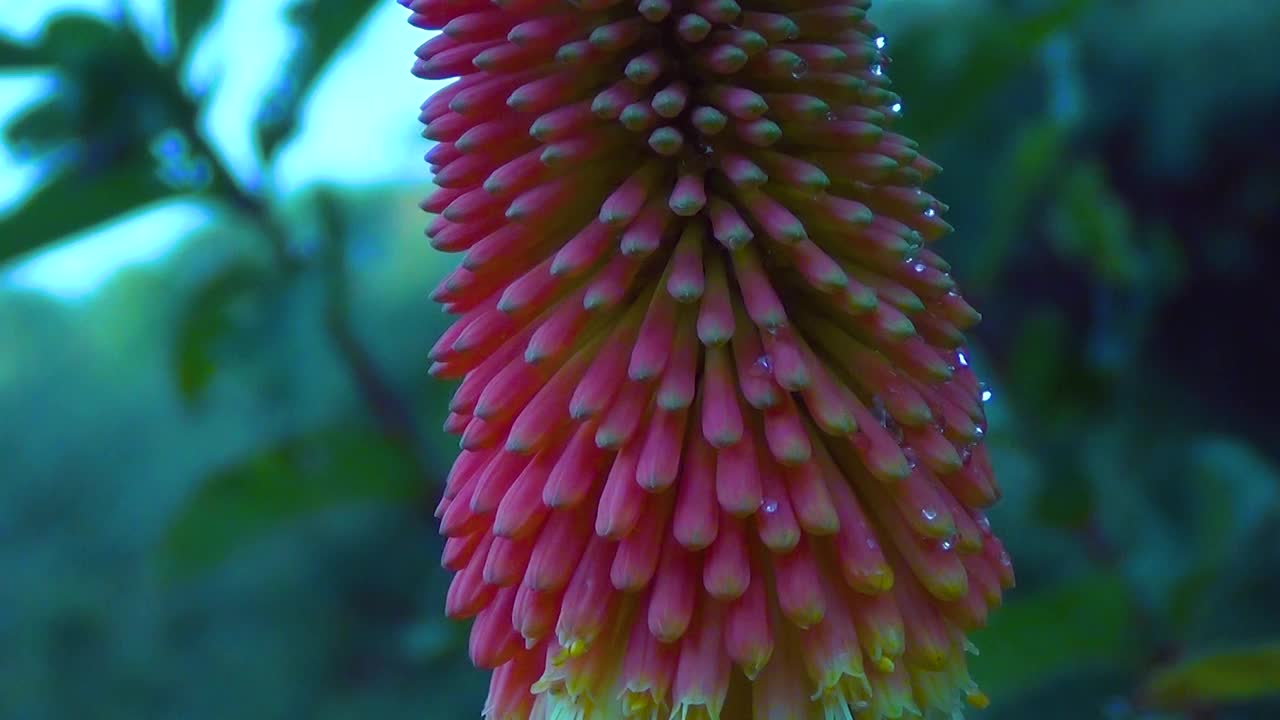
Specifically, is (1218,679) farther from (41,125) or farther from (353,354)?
(41,125)

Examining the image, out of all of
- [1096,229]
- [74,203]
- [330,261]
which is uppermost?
[74,203]

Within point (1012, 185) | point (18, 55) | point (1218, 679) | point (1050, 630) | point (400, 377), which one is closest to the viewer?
point (1218, 679)

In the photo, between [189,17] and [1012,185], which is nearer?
[189,17]

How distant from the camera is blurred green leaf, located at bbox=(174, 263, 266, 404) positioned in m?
3.13

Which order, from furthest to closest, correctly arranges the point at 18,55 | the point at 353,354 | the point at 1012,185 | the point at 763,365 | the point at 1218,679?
the point at 1012,185
the point at 353,354
the point at 18,55
the point at 1218,679
the point at 763,365

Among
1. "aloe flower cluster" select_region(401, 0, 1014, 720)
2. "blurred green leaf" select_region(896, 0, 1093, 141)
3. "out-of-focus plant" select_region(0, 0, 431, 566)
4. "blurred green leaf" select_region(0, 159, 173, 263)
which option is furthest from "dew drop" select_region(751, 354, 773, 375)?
"blurred green leaf" select_region(0, 159, 173, 263)

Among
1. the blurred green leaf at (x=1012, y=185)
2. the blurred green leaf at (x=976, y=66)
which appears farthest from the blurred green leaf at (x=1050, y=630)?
the blurred green leaf at (x=976, y=66)

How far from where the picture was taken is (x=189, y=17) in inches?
115

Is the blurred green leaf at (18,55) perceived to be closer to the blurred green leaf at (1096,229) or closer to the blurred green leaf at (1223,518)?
the blurred green leaf at (1096,229)

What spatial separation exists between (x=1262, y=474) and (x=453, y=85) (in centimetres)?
239

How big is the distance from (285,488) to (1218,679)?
7.60 feet

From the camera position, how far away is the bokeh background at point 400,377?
2840 millimetres

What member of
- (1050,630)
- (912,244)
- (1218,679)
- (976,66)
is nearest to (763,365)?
(912,244)

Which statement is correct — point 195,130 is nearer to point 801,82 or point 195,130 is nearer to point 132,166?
point 132,166
